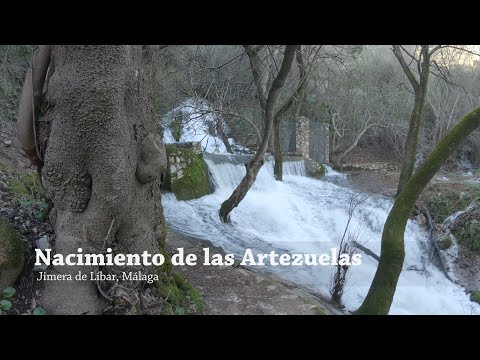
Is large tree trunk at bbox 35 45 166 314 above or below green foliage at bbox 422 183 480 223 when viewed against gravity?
above

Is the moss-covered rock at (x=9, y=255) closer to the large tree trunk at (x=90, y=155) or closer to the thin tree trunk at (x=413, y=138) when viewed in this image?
the large tree trunk at (x=90, y=155)

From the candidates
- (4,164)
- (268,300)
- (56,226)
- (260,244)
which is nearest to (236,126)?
(260,244)

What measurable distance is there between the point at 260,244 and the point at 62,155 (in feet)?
14.9

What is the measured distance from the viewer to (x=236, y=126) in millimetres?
14781

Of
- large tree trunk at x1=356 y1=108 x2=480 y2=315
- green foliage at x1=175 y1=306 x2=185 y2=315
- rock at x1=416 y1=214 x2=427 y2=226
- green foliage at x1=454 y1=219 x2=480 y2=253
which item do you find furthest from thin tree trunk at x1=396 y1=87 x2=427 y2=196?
green foliage at x1=175 y1=306 x2=185 y2=315

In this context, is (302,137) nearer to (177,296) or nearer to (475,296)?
(475,296)

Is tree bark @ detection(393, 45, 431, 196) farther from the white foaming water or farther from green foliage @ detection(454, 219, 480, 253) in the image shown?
green foliage @ detection(454, 219, 480, 253)

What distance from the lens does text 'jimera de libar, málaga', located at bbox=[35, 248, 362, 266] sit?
84.7 inches

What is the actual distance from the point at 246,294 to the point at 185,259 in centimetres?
109

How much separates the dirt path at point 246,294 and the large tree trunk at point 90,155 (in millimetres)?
1247

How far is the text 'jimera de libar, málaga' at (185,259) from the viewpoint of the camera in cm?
215

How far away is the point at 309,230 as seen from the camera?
24.5 ft

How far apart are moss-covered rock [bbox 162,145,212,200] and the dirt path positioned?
355cm
